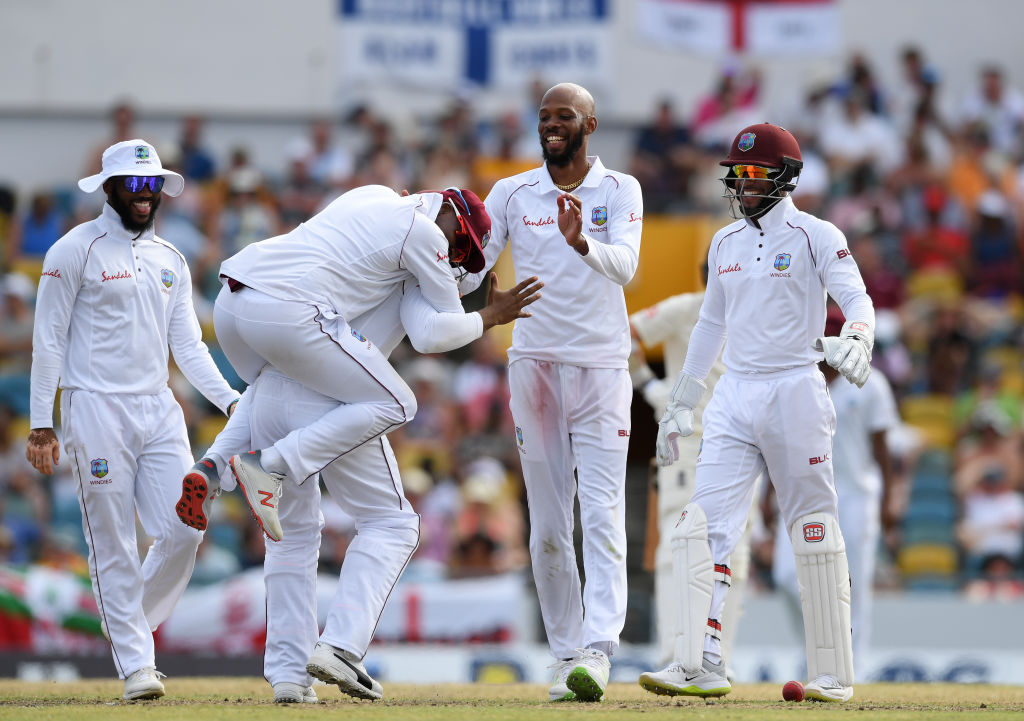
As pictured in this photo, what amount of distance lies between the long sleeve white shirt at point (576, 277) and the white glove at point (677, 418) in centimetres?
37

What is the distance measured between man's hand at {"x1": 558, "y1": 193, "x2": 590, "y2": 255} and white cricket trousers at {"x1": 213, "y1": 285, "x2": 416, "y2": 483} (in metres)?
1.02

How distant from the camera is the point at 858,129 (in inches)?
769

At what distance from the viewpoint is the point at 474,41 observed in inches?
797

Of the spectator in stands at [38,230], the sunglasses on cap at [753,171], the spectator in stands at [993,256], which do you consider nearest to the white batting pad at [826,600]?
the sunglasses on cap at [753,171]

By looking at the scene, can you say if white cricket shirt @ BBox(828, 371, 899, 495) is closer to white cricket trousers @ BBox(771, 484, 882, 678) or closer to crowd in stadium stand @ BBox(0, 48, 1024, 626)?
white cricket trousers @ BBox(771, 484, 882, 678)

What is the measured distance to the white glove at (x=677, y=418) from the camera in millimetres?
7809

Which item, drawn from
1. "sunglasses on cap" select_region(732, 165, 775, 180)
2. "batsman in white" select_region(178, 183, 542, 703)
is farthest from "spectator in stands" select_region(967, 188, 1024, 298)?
"batsman in white" select_region(178, 183, 542, 703)

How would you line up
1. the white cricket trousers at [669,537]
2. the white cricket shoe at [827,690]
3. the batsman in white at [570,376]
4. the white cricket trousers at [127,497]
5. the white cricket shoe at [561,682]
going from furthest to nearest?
the white cricket trousers at [669,537]
the batsman in white at [570,376]
the white cricket trousers at [127,497]
the white cricket shoe at [561,682]
the white cricket shoe at [827,690]

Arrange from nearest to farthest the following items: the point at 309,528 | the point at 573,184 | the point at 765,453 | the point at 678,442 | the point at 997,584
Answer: the point at 765,453
the point at 309,528
the point at 573,184
the point at 678,442
the point at 997,584

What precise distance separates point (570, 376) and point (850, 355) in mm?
1601

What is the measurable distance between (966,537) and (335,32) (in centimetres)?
1067

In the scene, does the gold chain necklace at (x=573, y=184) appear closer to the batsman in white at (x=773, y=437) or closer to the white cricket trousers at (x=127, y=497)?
the batsman in white at (x=773, y=437)

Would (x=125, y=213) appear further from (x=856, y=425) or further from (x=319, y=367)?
(x=856, y=425)

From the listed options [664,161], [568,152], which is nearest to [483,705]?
[568,152]
